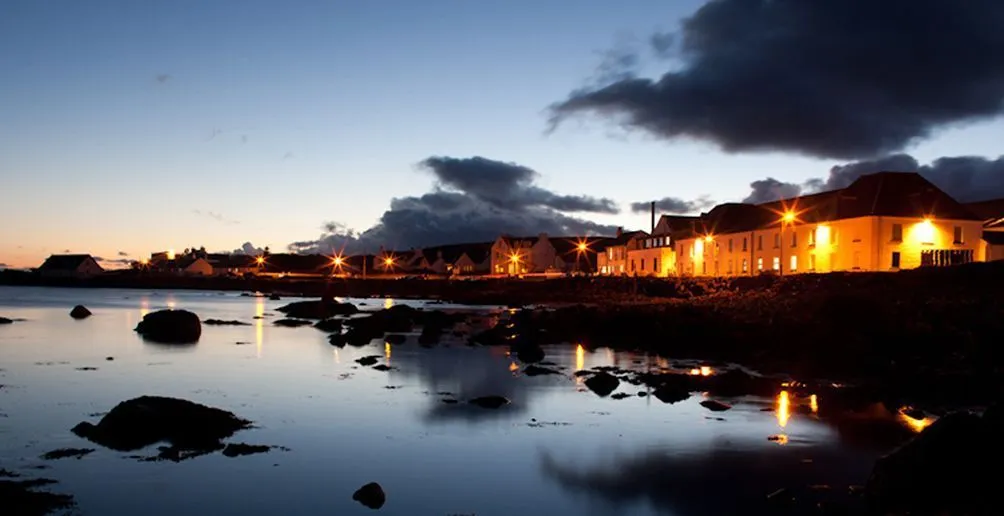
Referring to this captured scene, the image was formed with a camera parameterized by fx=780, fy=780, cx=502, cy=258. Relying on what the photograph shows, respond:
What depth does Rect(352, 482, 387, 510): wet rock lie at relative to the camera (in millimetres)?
13938

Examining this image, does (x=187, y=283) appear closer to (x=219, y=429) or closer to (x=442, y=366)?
(x=442, y=366)

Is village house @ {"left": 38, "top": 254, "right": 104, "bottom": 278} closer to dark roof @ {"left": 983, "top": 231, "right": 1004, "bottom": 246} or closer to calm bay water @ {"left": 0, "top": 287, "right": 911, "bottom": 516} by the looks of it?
calm bay water @ {"left": 0, "top": 287, "right": 911, "bottom": 516}

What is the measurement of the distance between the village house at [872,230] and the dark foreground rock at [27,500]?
2302 inches

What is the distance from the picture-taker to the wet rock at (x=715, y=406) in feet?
73.0

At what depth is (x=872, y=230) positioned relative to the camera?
198 ft

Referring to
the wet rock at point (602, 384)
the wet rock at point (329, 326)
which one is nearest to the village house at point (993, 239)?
the wet rock at point (602, 384)

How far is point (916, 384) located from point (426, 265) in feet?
552

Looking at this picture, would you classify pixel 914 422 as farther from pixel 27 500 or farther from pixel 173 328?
pixel 173 328

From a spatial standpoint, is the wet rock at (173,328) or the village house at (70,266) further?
the village house at (70,266)

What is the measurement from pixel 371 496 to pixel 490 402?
1008 centimetres

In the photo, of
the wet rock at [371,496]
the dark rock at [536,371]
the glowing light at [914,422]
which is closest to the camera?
the wet rock at [371,496]

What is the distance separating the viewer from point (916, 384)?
25.5 m

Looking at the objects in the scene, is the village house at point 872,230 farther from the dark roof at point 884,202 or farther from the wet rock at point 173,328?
the wet rock at point 173,328

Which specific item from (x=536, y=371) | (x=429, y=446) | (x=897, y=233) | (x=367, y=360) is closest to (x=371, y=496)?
(x=429, y=446)
